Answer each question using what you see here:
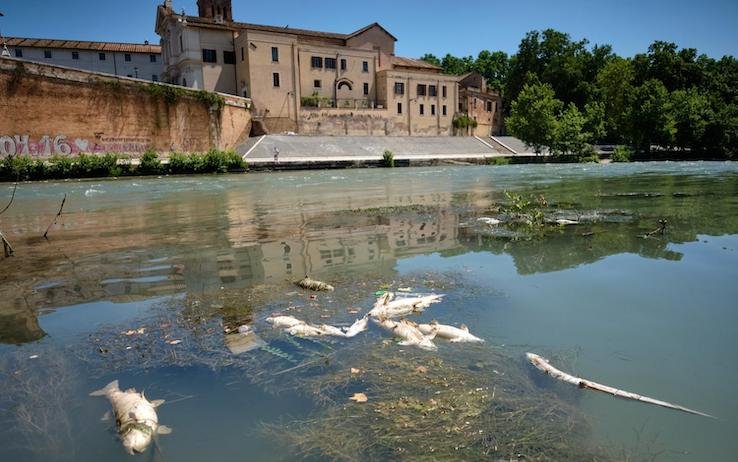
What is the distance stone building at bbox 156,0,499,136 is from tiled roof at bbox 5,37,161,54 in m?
11.7

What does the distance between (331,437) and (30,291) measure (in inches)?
216

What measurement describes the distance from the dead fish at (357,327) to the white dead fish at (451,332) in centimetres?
55

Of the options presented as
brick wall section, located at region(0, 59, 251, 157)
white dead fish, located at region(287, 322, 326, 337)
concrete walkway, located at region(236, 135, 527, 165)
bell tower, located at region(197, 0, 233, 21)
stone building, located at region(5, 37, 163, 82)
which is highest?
bell tower, located at region(197, 0, 233, 21)

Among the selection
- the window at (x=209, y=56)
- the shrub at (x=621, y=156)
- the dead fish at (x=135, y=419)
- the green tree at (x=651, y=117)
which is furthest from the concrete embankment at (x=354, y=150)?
the dead fish at (x=135, y=419)

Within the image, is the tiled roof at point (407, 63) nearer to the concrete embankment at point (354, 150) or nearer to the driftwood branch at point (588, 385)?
the concrete embankment at point (354, 150)

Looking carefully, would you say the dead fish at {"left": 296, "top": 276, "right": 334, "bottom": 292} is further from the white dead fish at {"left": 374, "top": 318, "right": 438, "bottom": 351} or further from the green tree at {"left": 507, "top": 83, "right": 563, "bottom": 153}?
the green tree at {"left": 507, "top": 83, "right": 563, "bottom": 153}

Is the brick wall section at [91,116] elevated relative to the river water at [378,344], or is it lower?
elevated

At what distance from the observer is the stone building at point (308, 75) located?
48594 millimetres

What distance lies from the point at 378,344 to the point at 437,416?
4.01ft

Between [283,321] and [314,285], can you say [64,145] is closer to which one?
[314,285]

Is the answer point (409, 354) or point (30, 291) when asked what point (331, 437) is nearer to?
point (409, 354)

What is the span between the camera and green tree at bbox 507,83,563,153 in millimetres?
46500

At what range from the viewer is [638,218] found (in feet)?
36.3

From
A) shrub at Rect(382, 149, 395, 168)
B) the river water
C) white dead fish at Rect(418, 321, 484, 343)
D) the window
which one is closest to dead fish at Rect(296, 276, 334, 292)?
the river water
